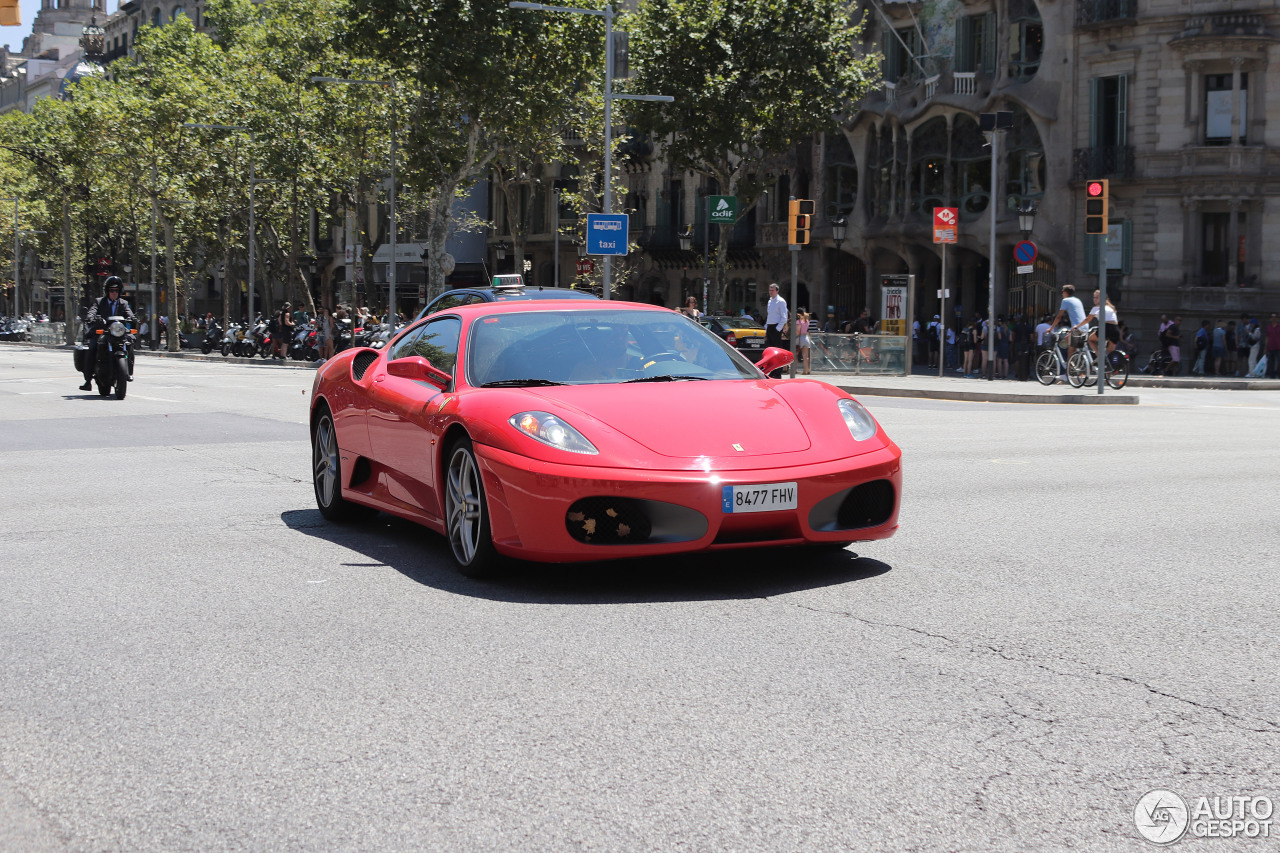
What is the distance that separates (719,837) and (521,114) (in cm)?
4563

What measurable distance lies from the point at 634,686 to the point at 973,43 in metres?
46.0

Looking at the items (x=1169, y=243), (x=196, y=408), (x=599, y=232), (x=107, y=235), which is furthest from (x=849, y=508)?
(x=107, y=235)

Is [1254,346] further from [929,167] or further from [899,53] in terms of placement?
[899,53]

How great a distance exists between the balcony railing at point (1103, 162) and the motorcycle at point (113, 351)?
2976 centimetres

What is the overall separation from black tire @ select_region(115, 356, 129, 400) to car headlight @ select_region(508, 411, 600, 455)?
17.1 m

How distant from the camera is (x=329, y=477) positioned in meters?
9.45

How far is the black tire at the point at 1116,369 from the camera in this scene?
28922 millimetres

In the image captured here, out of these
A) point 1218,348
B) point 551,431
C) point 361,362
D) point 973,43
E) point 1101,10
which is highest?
point 1101,10

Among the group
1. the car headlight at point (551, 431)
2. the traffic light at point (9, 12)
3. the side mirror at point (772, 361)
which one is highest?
the traffic light at point (9, 12)

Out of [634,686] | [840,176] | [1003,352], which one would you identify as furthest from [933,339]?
[634,686]

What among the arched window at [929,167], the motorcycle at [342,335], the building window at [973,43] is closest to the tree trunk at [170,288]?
the motorcycle at [342,335]

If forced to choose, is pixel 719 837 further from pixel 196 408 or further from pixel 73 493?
pixel 196 408

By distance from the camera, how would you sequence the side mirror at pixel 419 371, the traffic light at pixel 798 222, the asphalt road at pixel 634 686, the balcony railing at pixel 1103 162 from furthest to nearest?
the balcony railing at pixel 1103 162
the traffic light at pixel 798 222
the side mirror at pixel 419 371
the asphalt road at pixel 634 686

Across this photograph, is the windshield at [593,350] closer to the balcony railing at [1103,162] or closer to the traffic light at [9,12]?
the traffic light at [9,12]
